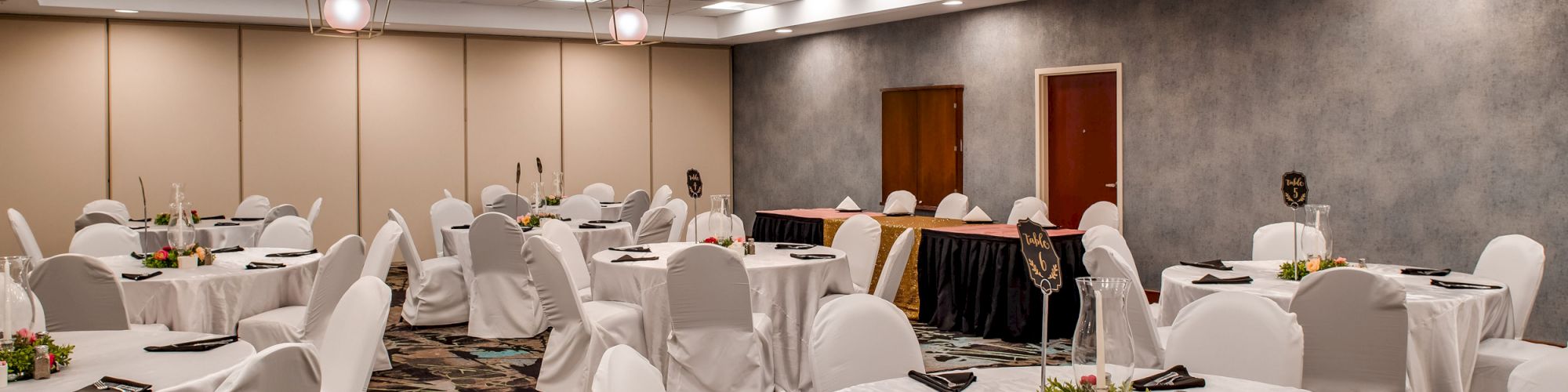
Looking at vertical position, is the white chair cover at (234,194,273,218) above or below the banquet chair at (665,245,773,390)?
above

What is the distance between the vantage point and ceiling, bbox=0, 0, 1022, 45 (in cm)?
940

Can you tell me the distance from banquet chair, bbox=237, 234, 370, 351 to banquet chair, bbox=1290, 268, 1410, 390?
3873 millimetres

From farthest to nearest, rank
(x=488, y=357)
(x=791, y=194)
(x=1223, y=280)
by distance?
(x=791, y=194) < (x=488, y=357) < (x=1223, y=280)

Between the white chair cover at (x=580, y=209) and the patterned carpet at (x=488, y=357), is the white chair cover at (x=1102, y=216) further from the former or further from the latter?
the white chair cover at (x=580, y=209)

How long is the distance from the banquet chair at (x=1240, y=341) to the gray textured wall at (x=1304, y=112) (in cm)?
422

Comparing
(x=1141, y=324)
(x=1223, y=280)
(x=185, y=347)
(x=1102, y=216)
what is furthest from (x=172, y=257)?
(x=1102, y=216)

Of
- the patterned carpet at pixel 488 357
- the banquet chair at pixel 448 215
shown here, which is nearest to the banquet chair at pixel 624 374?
the patterned carpet at pixel 488 357

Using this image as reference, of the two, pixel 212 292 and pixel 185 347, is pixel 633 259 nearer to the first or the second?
pixel 212 292

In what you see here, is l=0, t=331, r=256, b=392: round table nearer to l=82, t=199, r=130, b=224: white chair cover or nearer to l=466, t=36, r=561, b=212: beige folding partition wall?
l=82, t=199, r=130, b=224: white chair cover

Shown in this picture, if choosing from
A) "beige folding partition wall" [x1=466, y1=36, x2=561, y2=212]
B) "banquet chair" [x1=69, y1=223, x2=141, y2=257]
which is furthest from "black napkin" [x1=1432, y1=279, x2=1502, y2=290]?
"beige folding partition wall" [x1=466, y1=36, x2=561, y2=212]

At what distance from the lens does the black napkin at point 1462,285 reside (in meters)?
4.32

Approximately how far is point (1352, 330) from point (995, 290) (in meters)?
3.26

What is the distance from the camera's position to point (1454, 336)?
3.99 metres

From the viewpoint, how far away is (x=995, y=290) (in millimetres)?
6770
